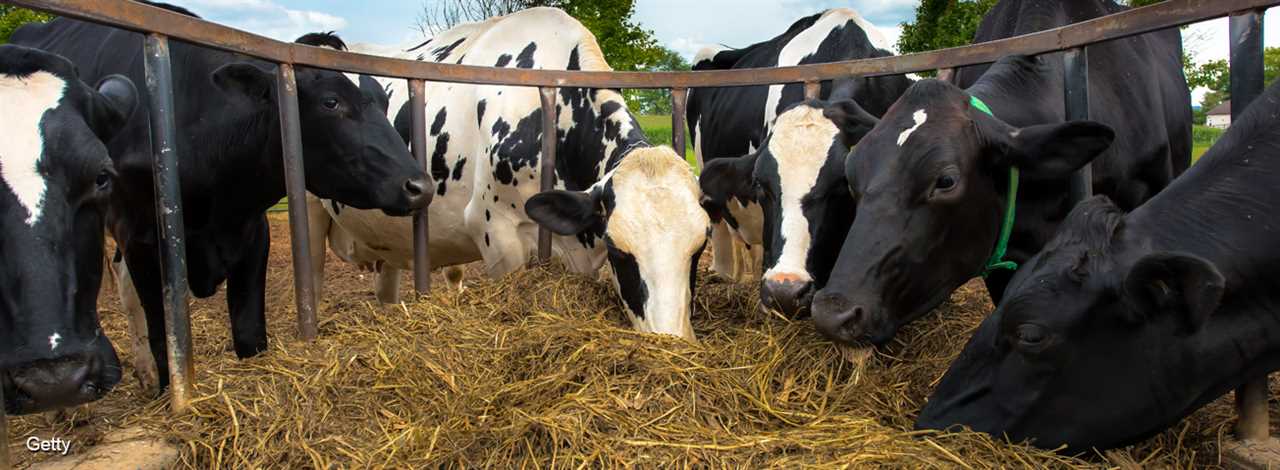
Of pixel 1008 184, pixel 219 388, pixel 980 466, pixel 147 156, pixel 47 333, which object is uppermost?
pixel 147 156

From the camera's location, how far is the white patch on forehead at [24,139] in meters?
2.50

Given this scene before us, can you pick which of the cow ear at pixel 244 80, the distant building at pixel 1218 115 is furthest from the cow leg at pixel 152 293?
the distant building at pixel 1218 115

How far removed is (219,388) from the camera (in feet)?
9.91

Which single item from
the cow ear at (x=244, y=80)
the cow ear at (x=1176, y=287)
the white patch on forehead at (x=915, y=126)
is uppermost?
the cow ear at (x=244, y=80)

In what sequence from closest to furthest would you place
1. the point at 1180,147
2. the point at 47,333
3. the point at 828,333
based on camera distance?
the point at 47,333 < the point at 828,333 < the point at 1180,147

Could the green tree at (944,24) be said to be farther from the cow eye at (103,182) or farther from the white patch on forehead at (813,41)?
the cow eye at (103,182)

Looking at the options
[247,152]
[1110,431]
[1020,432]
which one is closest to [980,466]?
[1020,432]

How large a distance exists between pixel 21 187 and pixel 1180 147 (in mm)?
5031

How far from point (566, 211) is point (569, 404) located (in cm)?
162

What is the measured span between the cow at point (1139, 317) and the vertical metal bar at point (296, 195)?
2.59 m

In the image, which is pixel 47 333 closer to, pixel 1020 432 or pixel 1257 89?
pixel 1020 432

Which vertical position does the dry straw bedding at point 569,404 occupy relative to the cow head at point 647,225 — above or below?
below

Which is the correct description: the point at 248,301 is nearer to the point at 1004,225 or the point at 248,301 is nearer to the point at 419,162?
the point at 419,162

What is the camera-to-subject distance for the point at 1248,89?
2.98 metres
